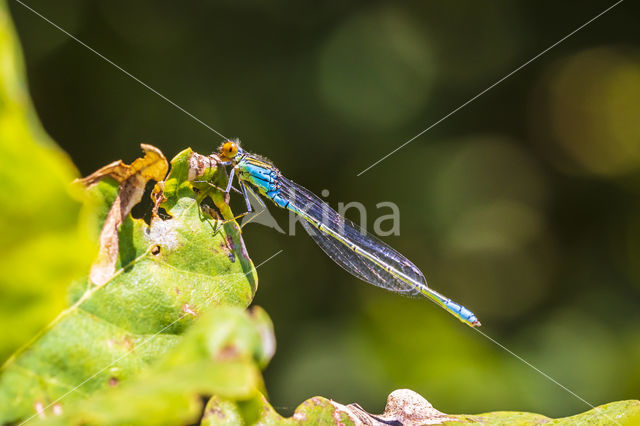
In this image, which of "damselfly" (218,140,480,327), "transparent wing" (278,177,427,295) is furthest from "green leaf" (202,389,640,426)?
"transparent wing" (278,177,427,295)

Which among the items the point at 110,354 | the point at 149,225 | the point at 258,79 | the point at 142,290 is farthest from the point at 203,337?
the point at 258,79

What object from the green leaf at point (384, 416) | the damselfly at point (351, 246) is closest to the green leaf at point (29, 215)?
the green leaf at point (384, 416)

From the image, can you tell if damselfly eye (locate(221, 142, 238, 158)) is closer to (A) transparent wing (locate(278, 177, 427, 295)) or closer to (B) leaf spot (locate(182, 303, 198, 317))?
(A) transparent wing (locate(278, 177, 427, 295))

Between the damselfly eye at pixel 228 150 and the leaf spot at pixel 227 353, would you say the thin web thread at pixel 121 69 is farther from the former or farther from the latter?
the leaf spot at pixel 227 353

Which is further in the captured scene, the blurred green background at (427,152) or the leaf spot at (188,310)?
the blurred green background at (427,152)

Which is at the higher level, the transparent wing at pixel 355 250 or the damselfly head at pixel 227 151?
the damselfly head at pixel 227 151

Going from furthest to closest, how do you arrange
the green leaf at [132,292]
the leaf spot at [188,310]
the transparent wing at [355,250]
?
the transparent wing at [355,250] < the leaf spot at [188,310] < the green leaf at [132,292]

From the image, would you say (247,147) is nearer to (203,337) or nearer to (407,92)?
(407,92)

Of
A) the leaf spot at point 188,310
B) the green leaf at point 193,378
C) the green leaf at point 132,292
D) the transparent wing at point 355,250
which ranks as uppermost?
the green leaf at point 193,378
